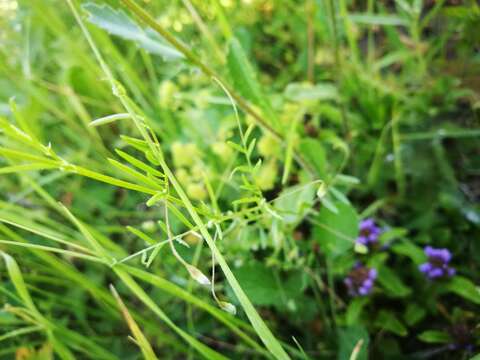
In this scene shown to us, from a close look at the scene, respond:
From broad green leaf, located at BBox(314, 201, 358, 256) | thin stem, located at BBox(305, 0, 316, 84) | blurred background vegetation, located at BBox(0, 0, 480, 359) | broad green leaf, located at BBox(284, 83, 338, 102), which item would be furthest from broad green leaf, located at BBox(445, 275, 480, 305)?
thin stem, located at BBox(305, 0, 316, 84)

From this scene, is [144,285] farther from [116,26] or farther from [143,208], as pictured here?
[116,26]

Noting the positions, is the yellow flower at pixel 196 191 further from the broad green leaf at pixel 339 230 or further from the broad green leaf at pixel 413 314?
the broad green leaf at pixel 413 314

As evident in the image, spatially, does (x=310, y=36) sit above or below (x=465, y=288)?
above

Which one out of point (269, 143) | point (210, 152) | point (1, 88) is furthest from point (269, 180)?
point (1, 88)

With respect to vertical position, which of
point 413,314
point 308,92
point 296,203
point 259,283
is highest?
point 308,92

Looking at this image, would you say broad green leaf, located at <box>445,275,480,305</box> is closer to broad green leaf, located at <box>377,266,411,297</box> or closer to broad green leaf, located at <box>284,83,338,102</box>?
broad green leaf, located at <box>377,266,411,297</box>

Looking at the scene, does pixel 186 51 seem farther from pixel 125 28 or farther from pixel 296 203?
pixel 296 203

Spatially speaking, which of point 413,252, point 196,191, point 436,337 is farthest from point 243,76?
point 436,337
